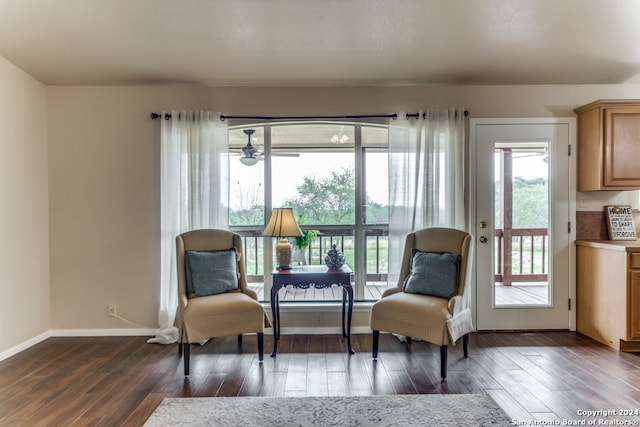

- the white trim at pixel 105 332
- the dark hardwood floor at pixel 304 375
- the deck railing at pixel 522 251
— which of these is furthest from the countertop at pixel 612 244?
the white trim at pixel 105 332

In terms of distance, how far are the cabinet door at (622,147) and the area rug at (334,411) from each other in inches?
99.6

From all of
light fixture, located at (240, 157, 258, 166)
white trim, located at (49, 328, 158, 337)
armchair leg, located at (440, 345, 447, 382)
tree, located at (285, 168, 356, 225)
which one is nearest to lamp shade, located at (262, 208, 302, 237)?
tree, located at (285, 168, 356, 225)

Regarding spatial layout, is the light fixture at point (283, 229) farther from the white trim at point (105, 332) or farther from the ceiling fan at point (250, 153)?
the white trim at point (105, 332)

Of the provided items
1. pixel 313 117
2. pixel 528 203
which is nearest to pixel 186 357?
pixel 313 117

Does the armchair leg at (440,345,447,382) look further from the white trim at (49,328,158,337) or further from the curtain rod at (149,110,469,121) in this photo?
the white trim at (49,328,158,337)

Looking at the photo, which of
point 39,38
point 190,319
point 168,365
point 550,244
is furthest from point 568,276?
point 39,38

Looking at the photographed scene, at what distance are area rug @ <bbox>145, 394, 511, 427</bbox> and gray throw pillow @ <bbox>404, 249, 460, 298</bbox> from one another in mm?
837

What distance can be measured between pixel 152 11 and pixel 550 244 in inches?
161

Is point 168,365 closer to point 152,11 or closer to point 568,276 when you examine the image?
point 152,11

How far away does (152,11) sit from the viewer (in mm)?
2506

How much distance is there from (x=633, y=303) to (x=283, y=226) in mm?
3081

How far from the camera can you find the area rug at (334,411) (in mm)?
2168

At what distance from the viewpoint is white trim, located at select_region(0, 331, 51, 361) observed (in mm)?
3153

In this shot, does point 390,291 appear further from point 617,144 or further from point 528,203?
point 617,144
